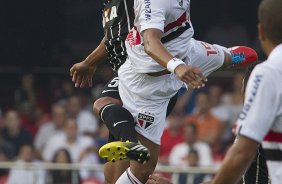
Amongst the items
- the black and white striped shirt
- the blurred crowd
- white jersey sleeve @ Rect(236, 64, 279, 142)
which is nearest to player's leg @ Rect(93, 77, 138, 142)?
the black and white striped shirt

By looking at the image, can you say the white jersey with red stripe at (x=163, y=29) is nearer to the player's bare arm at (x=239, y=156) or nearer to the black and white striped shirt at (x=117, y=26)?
the black and white striped shirt at (x=117, y=26)

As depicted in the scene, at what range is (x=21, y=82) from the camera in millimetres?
15844

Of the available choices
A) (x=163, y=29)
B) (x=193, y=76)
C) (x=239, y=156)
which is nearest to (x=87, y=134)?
(x=163, y=29)

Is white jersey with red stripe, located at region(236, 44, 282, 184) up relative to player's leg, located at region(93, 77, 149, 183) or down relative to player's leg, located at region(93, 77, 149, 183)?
up

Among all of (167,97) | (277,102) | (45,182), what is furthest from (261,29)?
(45,182)

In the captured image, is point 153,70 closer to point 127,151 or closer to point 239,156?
point 127,151

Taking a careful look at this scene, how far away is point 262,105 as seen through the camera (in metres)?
5.02

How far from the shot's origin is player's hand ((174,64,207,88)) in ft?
20.2

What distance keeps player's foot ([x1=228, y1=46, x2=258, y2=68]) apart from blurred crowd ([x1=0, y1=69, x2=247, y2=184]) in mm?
4333

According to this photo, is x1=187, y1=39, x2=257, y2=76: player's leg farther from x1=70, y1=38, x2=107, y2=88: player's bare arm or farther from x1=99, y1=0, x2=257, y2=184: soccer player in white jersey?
x1=70, y1=38, x2=107, y2=88: player's bare arm

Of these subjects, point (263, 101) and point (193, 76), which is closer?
point (263, 101)

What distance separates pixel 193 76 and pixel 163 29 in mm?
1027

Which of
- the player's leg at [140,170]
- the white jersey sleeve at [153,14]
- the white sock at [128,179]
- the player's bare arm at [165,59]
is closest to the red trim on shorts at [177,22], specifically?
the white jersey sleeve at [153,14]

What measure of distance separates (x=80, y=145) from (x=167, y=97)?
5.86 metres
